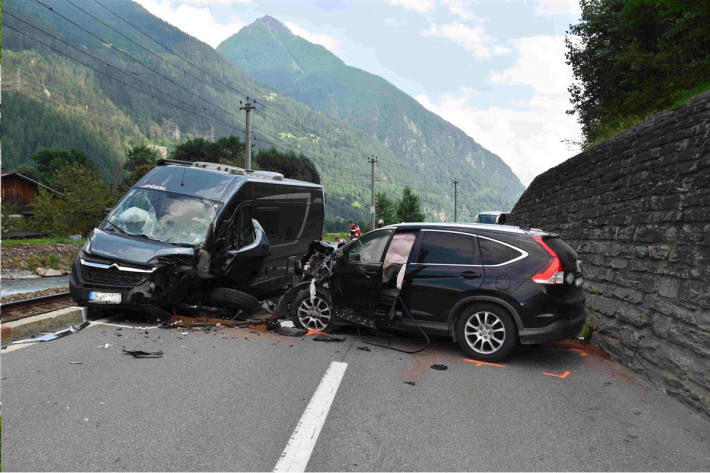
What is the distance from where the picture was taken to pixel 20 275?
913 inches

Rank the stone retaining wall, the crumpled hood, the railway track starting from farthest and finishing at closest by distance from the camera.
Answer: the railway track < the crumpled hood < the stone retaining wall

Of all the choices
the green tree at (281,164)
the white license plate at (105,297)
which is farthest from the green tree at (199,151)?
the white license plate at (105,297)

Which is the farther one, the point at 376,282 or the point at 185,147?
the point at 185,147

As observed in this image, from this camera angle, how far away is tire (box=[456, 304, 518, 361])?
21.0 feet

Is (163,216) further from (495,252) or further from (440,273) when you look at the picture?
(495,252)

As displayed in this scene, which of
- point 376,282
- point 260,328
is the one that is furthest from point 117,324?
point 376,282

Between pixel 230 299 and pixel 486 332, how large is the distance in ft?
14.2

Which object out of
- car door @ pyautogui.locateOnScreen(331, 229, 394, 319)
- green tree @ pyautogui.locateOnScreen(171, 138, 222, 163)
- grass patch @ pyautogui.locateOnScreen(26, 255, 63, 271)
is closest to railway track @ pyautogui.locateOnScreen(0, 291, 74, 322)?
car door @ pyautogui.locateOnScreen(331, 229, 394, 319)

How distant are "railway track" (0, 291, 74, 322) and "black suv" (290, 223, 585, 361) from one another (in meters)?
5.77

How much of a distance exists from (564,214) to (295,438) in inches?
340

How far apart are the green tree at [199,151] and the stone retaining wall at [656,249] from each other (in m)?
78.9

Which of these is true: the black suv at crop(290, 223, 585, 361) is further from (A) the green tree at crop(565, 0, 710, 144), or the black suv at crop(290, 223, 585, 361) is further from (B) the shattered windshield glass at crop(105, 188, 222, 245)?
(A) the green tree at crop(565, 0, 710, 144)

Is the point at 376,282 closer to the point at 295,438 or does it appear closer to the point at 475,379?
the point at 475,379

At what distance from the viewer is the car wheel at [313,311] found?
26.0 feet
